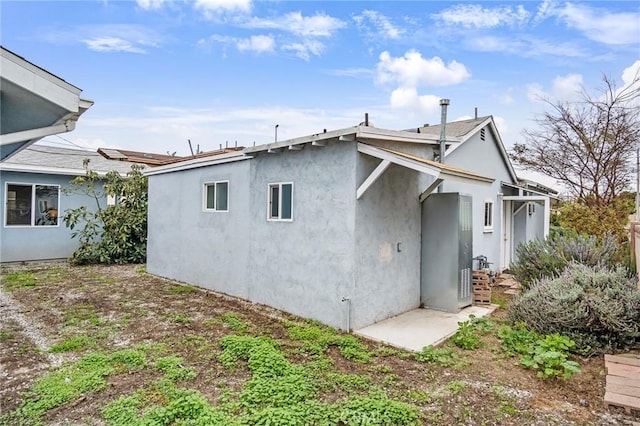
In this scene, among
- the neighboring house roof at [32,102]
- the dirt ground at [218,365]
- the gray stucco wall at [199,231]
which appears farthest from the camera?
the gray stucco wall at [199,231]

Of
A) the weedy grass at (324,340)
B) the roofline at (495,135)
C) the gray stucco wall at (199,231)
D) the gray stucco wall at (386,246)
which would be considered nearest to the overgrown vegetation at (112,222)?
the gray stucco wall at (199,231)

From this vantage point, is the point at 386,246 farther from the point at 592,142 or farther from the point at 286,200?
the point at 592,142

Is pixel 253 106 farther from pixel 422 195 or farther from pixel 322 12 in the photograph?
pixel 422 195

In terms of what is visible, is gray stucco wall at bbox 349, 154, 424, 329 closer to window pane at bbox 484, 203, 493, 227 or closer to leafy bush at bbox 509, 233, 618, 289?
leafy bush at bbox 509, 233, 618, 289

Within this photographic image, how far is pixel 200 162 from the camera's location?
956 cm

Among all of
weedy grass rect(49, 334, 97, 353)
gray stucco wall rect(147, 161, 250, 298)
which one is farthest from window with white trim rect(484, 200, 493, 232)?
weedy grass rect(49, 334, 97, 353)

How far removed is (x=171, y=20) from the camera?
11.3m

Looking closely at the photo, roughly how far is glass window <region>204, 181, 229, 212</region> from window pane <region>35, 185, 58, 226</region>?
26.0ft

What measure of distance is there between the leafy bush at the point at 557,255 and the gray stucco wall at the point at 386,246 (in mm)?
2383

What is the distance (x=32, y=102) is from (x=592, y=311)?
7.32m

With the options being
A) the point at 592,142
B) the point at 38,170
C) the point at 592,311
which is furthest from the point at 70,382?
the point at 592,142

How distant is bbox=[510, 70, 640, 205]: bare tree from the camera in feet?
38.9

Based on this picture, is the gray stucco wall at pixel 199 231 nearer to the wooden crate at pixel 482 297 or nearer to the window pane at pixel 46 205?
the window pane at pixel 46 205

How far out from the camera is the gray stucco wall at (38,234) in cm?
1262
